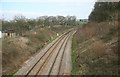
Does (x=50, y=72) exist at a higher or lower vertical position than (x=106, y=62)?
lower

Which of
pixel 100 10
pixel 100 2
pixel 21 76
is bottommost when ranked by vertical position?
pixel 21 76

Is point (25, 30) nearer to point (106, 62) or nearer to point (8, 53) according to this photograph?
point (8, 53)

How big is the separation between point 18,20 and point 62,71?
59.4 ft

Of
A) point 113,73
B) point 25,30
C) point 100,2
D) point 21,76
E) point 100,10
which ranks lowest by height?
point 21,76

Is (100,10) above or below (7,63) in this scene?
above

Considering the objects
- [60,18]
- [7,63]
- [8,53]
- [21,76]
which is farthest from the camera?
[60,18]

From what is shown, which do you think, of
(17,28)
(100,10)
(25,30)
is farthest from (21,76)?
(100,10)

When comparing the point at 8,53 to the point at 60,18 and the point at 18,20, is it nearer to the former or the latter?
the point at 18,20

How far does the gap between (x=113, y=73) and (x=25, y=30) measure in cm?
2405

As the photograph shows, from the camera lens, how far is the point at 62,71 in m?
10.8

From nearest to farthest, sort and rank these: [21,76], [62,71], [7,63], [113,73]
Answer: [113,73] < [21,76] < [62,71] < [7,63]

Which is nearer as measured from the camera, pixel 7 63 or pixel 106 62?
pixel 106 62

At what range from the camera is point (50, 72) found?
10500 millimetres

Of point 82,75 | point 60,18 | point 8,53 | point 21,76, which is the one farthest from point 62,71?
point 60,18
